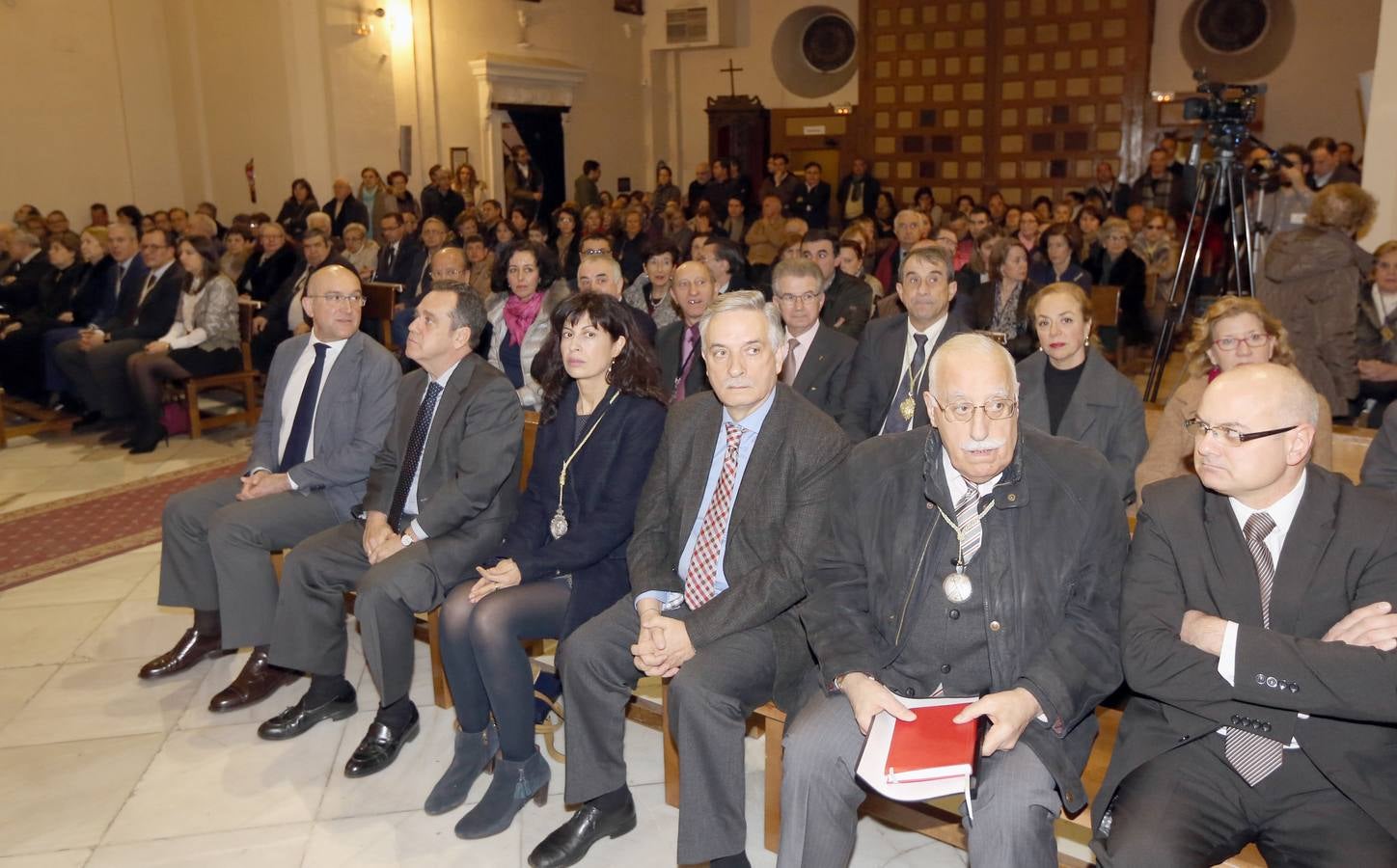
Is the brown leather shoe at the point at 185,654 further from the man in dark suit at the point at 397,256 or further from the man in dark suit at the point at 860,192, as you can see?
the man in dark suit at the point at 860,192

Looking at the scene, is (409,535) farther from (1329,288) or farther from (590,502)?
(1329,288)

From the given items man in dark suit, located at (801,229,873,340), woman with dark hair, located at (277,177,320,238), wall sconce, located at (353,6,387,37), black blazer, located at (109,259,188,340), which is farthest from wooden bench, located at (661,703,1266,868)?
wall sconce, located at (353,6,387,37)

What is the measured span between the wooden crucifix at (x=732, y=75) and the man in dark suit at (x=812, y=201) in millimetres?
3470

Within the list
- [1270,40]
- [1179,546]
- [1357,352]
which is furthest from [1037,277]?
[1270,40]

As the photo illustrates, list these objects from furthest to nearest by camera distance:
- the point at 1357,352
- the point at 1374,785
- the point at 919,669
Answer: the point at 1357,352 → the point at 919,669 → the point at 1374,785

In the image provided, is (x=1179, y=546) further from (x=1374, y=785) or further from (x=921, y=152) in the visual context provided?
(x=921, y=152)

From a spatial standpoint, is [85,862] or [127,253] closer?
[85,862]

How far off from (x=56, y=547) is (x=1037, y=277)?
5.72 meters

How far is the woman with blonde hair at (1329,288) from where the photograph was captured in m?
5.22

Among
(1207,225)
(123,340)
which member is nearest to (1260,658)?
(1207,225)

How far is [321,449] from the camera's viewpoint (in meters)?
3.72

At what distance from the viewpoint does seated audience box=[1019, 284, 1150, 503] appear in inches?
128

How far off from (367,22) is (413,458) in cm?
967

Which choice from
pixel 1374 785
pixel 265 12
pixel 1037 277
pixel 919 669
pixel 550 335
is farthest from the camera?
pixel 265 12
